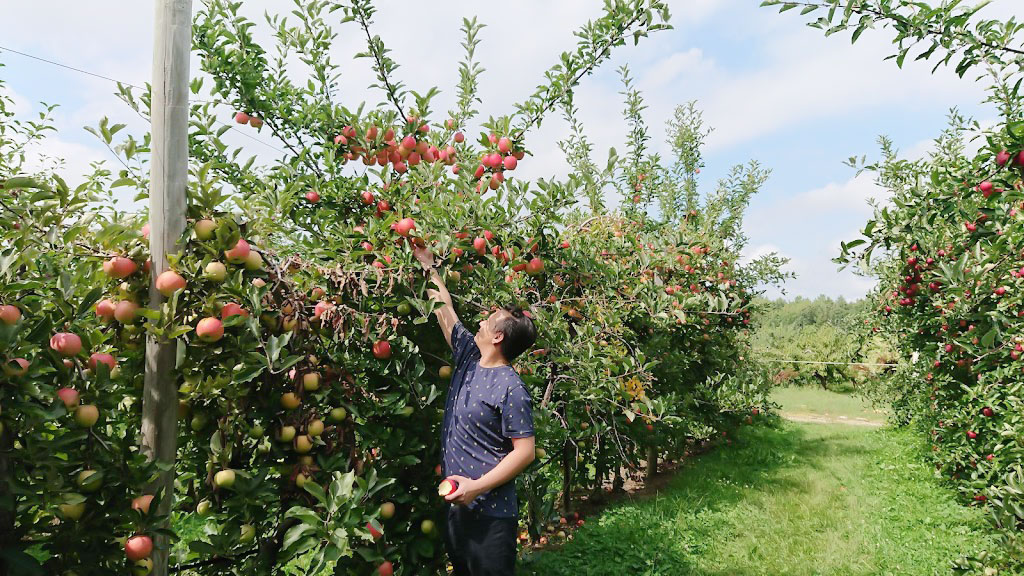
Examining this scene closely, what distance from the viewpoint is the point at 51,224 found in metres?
1.60

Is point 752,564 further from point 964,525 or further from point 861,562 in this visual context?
point 964,525

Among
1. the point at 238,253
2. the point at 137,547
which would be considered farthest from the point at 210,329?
the point at 137,547

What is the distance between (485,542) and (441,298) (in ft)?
2.79

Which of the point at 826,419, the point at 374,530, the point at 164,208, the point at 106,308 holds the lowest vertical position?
the point at 826,419

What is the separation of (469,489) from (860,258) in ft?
6.80

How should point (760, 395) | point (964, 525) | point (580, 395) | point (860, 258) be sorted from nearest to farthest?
point (860, 258)
point (580, 395)
point (964, 525)
point (760, 395)

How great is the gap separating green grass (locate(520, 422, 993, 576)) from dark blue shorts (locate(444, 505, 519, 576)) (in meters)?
2.02

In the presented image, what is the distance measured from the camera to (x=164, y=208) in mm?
1712

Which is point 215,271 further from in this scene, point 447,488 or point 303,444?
point 447,488

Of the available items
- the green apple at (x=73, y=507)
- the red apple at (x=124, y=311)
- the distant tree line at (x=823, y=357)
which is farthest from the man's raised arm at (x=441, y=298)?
the distant tree line at (x=823, y=357)

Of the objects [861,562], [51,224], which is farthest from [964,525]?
[51,224]

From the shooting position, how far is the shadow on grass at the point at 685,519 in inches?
171

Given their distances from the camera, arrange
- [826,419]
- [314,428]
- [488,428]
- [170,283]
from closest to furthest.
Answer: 1. [170,283]
2. [314,428]
3. [488,428]
4. [826,419]

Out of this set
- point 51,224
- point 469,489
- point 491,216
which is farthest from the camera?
point 491,216
